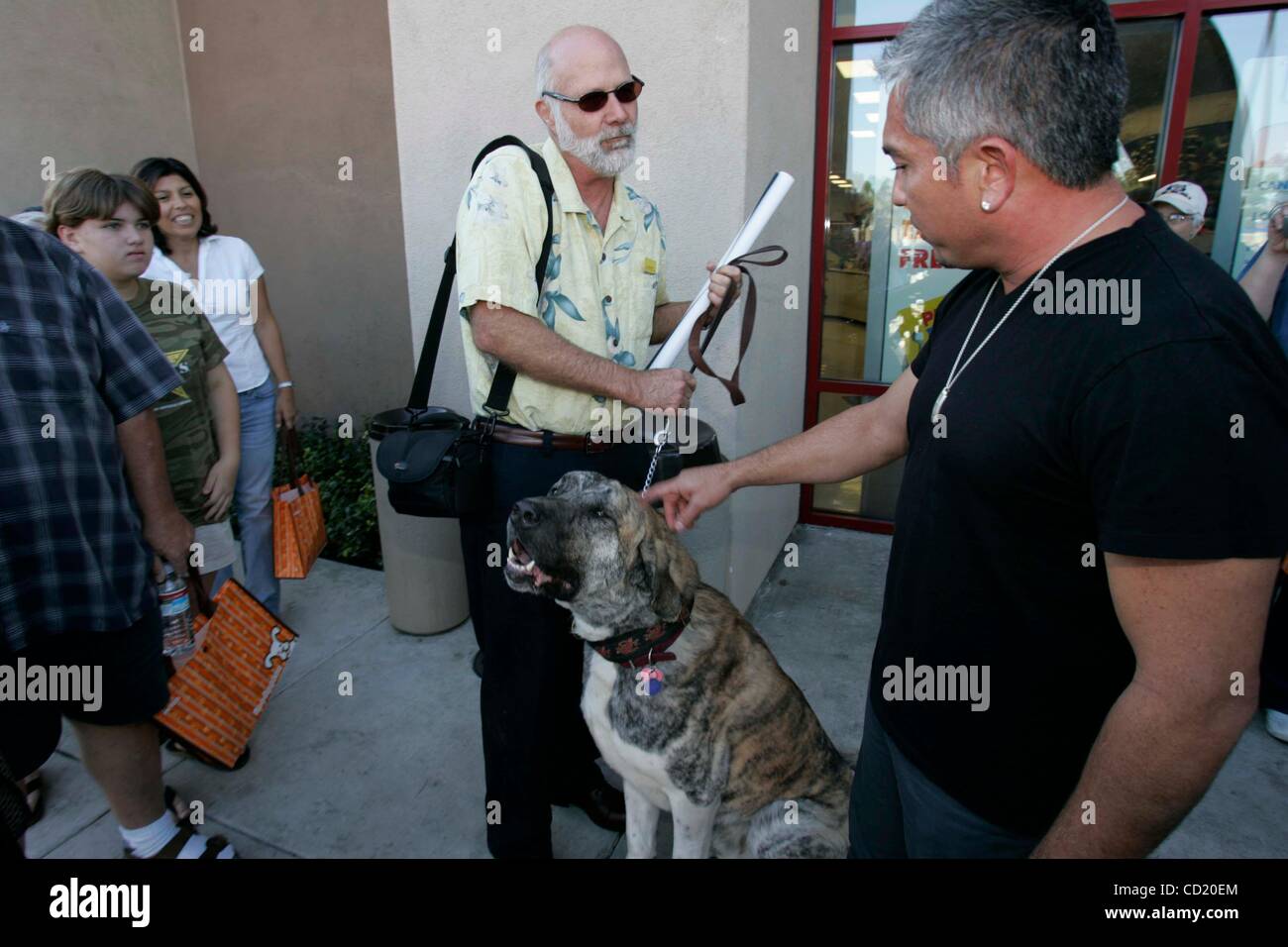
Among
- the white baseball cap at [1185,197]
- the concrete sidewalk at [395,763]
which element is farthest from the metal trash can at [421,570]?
the white baseball cap at [1185,197]

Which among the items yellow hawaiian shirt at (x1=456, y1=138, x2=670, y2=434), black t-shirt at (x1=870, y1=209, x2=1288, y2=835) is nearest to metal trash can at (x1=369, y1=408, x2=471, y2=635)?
yellow hawaiian shirt at (x1=456, y1=138, x2=670, y2=434)

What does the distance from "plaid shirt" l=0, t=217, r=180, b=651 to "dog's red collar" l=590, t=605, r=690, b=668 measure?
1.44m

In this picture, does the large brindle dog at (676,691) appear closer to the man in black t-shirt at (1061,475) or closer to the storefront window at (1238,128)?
the man in black t-shirt at (1061,475)

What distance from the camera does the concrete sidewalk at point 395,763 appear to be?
2.96 metres

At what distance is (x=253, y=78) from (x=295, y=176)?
3.06 ft

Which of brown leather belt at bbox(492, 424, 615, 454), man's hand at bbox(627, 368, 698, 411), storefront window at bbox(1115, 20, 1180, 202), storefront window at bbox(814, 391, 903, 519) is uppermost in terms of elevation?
storefront window at bbox(1115, 20, 1180, 202)

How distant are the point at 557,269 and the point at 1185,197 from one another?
3850 mm

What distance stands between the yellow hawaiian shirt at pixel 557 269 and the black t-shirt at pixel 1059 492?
3.53 ft

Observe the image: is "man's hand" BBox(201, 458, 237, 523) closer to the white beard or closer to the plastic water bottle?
the plastic water bottle

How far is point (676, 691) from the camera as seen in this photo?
2277 millimetres

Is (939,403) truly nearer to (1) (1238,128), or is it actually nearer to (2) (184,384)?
(2) (184,384)

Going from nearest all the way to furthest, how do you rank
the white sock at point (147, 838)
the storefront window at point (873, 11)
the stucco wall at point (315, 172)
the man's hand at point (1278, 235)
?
the white sock at point (147, 838)
the man's hand at point (1278, 235)
the storefront window at point (873, 11)
the stucco wall at point (315, 172)

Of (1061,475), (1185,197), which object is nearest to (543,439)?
(1061,475)

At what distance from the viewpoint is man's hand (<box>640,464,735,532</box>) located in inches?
82.7
